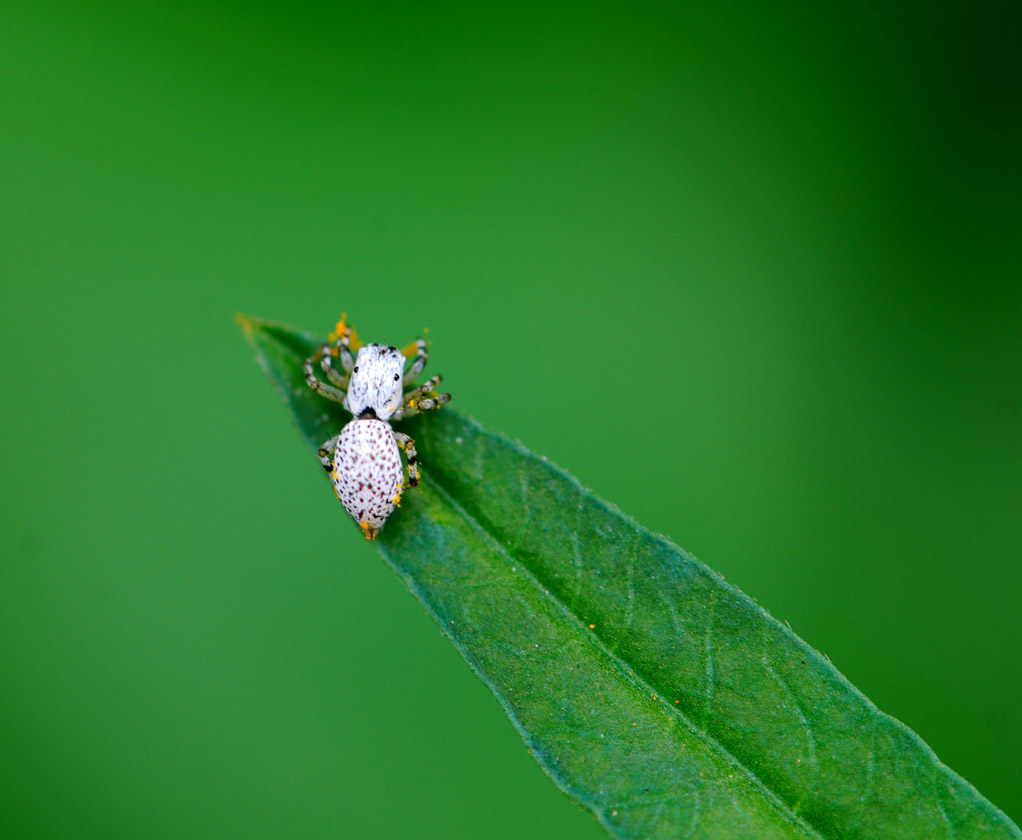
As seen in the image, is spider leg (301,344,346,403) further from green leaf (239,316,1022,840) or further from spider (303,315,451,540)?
green leaf (239,316,1022,840)

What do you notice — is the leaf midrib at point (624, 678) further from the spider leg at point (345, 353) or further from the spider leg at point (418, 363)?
the spider leg at point (345, 353)

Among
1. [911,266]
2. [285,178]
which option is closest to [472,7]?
[285,178]

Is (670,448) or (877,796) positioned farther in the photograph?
(670,448)

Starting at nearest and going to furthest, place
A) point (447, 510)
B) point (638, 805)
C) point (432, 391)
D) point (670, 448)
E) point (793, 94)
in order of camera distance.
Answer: point (638, 805) → point (447, 510) → point (432, 391) → point (670, 448) → point (793, 94)

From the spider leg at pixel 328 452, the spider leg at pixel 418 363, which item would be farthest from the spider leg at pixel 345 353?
the spider leg at pixel 328 452

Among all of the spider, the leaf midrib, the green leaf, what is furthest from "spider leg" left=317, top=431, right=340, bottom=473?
the leaf midrib

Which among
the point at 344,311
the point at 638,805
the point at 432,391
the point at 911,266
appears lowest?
the point at 638,805

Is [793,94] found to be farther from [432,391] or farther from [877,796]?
[877,796]

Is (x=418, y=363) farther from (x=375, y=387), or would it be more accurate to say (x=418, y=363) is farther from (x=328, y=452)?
(x=328, y=452)
